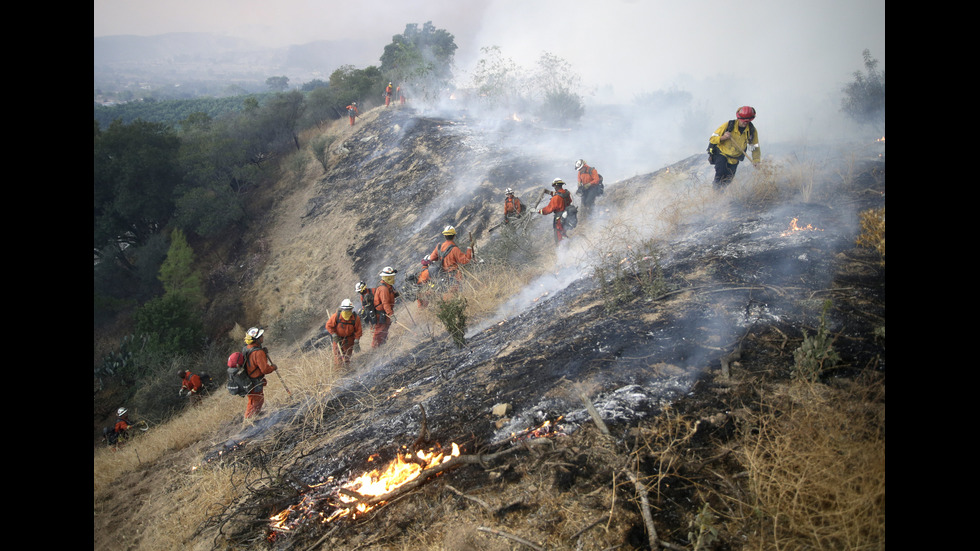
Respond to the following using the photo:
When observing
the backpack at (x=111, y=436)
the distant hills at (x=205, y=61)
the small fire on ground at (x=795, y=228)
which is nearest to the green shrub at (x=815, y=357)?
the small fire on ground at (x=795, y=228)

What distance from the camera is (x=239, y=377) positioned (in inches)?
247

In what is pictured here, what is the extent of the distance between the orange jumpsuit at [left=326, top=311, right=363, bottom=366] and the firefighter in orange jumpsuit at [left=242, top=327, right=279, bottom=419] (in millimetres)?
1021

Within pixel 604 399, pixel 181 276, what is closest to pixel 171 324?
pixel 181 276

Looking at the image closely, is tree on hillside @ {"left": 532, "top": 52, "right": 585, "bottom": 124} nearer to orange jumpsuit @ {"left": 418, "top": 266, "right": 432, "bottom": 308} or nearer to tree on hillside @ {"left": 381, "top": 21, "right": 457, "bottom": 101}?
tree on hillside @ {"left": 381, "top": 21, "right": 457, "bottom": 101}

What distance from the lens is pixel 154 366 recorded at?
42.3ft

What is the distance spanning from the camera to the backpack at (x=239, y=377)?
624cm

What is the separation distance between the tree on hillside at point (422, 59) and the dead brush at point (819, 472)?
82.0 feet

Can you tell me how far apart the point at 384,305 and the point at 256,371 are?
2.19m

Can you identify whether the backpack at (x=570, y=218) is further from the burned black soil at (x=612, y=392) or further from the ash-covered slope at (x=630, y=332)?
the burned black soil at (x=612, y=392)

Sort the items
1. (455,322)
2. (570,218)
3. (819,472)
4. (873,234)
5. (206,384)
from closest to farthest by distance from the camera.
→ (819,472)
(873,234)
(455,322)
(570,218)
(206,384)

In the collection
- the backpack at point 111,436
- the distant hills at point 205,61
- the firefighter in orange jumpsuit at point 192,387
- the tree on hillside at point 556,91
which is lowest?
the backpack at point 111,436

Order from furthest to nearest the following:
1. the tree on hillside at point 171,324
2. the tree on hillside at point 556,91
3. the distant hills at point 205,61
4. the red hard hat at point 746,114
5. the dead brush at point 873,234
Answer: the distant hills at point 205,61 → the tree on hillside at point 556,91 → the tree on hillside at point 171,324 → the red hard hat at point 746,114 → the dead brush at point 873,234

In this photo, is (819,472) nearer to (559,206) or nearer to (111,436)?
(559,206)
